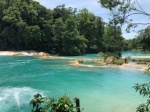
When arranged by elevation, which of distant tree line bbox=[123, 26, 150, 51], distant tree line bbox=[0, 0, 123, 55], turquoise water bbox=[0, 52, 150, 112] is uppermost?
distant tree line bbox=[0, 0, 123, 55]

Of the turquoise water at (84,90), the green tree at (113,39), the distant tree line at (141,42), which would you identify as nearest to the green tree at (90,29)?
the turquoise water at (84,90)

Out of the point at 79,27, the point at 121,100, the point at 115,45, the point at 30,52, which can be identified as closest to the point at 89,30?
the point at 79,27

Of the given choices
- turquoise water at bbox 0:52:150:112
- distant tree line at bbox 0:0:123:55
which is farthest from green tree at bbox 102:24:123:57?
distant tree line at bbox 0:0:123:55

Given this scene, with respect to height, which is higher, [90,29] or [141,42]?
[90,29]

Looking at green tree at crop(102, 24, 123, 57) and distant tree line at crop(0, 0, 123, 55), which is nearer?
green tree at crop(102, 24, 123, 57)

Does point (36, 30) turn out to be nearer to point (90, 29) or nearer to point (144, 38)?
point (90, 29)

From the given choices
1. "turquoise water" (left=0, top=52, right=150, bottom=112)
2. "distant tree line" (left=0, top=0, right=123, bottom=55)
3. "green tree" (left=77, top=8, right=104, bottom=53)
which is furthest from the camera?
"green tree" (left=77, top=8, right=104, bottom=53)

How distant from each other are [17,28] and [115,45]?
6005 cm

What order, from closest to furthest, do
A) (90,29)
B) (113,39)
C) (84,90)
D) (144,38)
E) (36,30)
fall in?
(144,38) → (113,39) → (84,90) → (36,30) → (90,29)

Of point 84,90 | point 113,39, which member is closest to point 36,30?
point 84,90

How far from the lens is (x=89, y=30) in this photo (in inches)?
3066

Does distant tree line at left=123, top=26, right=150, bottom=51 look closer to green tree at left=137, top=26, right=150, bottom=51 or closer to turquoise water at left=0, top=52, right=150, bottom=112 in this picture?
green tree at left=137, top=26, right=150, bottom=51

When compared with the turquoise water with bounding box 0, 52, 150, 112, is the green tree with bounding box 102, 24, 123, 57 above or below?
above

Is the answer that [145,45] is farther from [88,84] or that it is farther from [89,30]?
[89,30]
